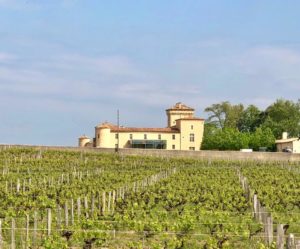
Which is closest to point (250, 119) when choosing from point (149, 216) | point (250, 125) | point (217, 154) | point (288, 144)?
point (250, 125)

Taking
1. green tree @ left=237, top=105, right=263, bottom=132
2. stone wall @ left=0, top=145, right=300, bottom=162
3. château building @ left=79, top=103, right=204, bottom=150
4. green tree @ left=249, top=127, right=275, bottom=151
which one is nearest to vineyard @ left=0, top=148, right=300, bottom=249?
stone wall @ left=0, top=145, right=300, bottom=162

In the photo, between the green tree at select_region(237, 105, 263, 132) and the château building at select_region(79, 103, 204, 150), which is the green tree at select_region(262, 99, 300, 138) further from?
the château building at select_region(79, 103, 204, 150)

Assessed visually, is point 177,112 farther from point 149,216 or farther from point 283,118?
point 149,216

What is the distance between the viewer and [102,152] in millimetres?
63500

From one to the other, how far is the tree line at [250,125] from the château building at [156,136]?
2084 millimetres

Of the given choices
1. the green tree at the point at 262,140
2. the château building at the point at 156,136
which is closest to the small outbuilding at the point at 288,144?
the green tree at the point at 262,140

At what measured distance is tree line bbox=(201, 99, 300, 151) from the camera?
94.1 metres

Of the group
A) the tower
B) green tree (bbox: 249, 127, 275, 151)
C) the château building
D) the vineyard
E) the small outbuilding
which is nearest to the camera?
the vineyard

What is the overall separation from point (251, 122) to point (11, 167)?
229 feet

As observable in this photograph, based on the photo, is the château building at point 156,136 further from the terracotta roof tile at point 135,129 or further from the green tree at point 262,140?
the green tree at point 262,140

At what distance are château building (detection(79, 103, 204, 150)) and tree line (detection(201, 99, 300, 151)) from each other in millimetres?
2084

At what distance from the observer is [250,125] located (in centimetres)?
11481

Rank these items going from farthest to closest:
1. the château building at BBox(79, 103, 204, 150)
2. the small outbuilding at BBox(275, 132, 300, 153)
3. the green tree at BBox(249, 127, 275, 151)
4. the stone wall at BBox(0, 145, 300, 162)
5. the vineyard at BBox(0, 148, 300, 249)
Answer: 1. the château building at BBox(79, 103, 204, 150)
2. the green tree at BBox(249, 127, 275, 151)
3. the small outbuilding at BBox(275, 132, 300, 153)
4. the stone wall at BBox(0, 145, 300, 162)
5. the vineyard at BBox(0, 148, 300, 249)

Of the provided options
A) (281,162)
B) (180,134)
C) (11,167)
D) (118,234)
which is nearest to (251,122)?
(180,134)
